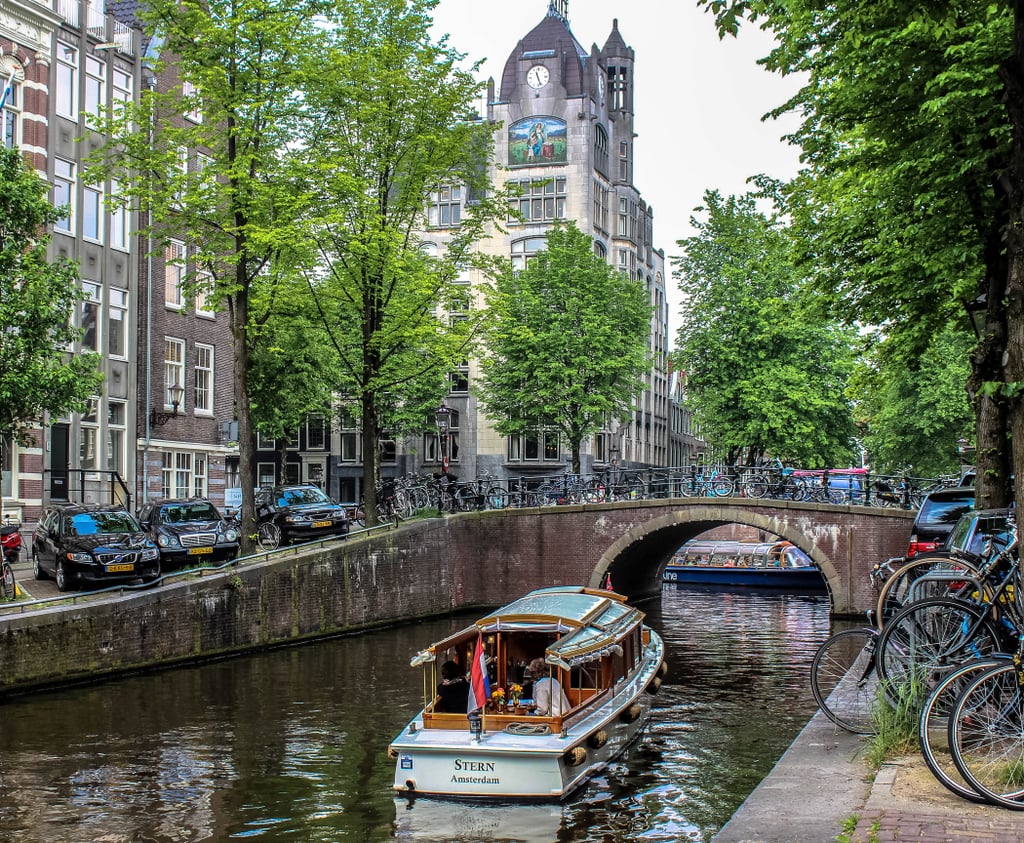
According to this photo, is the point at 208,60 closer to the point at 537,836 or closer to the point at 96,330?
the point at 96,330

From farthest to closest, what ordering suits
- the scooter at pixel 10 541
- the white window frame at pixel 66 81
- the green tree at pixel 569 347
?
1. the green tree at pixel 569 347
2. the white window frame at pixel 66 81
3. the scooter at pixel 10 541

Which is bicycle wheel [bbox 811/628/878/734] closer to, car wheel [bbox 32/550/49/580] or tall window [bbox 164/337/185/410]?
car wheel [bbox 32/550/49/580]

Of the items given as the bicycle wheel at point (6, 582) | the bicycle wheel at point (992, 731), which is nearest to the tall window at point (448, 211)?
the bicycle wheel at point (6, 582)

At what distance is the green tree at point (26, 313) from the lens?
21812 millimetres

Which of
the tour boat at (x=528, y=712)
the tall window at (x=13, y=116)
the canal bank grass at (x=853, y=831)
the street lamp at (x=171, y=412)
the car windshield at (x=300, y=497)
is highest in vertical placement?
the tall window at (x=13, y=116)

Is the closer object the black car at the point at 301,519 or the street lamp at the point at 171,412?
the black car at the point at 301,519

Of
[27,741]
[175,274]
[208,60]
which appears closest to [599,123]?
[175,274]

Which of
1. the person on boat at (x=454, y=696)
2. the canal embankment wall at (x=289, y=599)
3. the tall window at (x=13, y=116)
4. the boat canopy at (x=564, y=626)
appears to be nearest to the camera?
the person on boat at (x=454, y=696)

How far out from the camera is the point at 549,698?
15406 millimetres

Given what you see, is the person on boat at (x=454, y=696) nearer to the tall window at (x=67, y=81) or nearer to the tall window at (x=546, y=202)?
the tall window at (x=67, y=81)

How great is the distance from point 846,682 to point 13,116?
27.3m

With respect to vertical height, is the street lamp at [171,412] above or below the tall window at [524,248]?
below

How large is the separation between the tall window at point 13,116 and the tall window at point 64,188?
1602mm

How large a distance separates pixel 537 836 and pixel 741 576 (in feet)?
122
